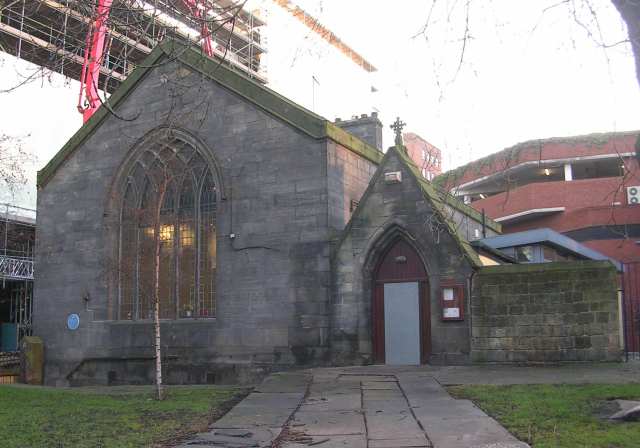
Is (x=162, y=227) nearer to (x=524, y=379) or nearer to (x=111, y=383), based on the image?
(x=111, y=383)

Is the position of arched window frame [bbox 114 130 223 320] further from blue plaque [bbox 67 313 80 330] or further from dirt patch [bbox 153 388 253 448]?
A: dirt patch [bbox 153 388 253 448]

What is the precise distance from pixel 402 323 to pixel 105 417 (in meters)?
8.29

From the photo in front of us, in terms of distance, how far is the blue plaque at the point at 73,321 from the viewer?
21.9 meters

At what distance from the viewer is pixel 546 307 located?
15.1 meters

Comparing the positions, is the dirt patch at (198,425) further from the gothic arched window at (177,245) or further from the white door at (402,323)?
the gothic arched window at (177,245)

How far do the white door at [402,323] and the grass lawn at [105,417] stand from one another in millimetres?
4411

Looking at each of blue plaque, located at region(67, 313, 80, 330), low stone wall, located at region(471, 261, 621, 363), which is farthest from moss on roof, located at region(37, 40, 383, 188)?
low stone wall, located at region(471, 261, 621, 363)

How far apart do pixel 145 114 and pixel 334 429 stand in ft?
51.0

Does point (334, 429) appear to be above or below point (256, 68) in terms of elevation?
below

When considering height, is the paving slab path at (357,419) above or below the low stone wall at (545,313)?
below

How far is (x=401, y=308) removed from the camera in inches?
682

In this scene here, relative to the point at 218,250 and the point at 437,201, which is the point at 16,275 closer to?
the point at 218,250

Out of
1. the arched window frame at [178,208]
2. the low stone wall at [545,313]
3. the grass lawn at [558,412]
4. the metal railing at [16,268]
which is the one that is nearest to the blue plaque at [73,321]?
the arched window frame at [178,208]

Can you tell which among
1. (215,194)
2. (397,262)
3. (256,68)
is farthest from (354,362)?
(256,68)
